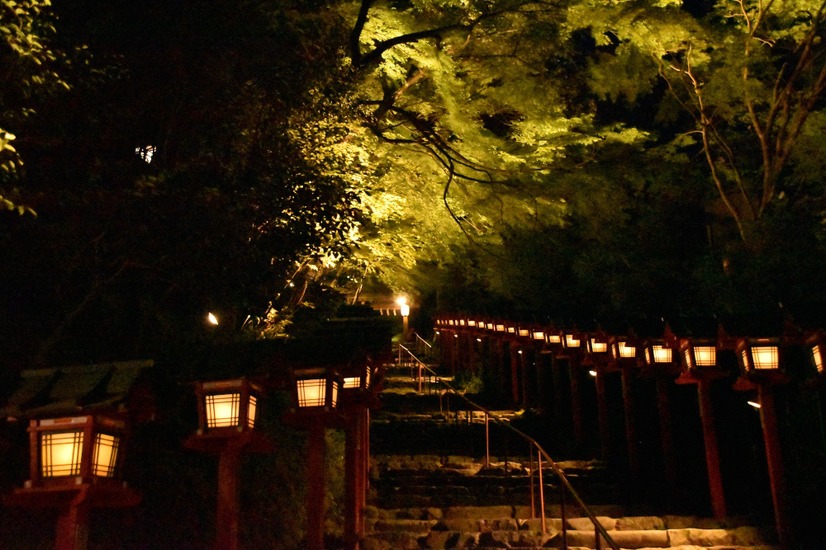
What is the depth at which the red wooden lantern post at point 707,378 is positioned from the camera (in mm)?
10762

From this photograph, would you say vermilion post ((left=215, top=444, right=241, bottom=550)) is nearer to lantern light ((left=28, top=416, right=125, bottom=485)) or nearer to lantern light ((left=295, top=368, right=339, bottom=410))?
lantern light ((left=28, top=416, right=125, bottom=485))

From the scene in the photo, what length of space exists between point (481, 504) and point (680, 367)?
172 inches

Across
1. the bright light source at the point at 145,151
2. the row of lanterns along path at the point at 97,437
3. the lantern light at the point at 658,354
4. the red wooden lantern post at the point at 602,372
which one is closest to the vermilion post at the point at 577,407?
the red wooden lantern post at the point at 602,372

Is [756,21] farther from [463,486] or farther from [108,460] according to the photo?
[108,460]

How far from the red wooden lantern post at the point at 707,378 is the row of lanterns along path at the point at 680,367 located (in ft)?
0.05

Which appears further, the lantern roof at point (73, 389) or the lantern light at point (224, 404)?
the lantern light at point (224, 404)

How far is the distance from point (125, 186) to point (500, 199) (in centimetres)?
868

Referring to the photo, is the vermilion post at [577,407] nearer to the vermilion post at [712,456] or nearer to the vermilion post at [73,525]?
the vermilion post at [712,456]

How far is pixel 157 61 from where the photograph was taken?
31.2ft

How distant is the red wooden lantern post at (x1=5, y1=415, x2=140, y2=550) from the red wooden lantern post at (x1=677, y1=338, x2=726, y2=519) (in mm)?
9049

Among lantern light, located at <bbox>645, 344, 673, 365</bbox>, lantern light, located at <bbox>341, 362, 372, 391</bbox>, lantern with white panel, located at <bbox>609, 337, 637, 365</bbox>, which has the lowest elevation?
lantern light, located at <bbox>341, 362, 372, 391</bbox>

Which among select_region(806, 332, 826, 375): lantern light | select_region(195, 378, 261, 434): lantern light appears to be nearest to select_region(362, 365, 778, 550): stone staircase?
select_region(806, 332, 826, 375): lantern light

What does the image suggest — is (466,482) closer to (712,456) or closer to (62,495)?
(712,456)

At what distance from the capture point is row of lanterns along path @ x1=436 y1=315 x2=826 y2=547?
9.71 meters
